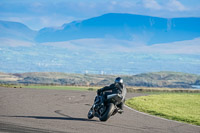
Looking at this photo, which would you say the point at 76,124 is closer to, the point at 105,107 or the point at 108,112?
the point at 108,112

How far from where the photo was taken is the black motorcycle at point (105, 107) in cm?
1727

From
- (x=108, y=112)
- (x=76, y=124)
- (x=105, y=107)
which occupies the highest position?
(x=105, y=107)

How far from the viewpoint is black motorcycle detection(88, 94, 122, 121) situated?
17.3 meters

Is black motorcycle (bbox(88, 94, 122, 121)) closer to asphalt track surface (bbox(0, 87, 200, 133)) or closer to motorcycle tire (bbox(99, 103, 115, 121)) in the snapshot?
motorcycle tire (bbox(99, 103, 115, 121))

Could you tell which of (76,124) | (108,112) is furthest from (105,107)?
(76,124)

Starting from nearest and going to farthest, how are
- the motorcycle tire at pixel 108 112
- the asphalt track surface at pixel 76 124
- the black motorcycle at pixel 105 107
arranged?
the asphalt track surface at pixel 76 124 < the motorcycle tire at pixel 108 112 < the black motorcycle at pixel 105 107

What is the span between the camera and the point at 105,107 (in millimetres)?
17625

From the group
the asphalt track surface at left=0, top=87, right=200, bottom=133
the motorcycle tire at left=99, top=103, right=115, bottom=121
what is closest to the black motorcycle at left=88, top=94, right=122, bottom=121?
the motorcycle tire at left=99, top=103, right=115, bottom=121

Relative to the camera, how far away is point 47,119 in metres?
17.3

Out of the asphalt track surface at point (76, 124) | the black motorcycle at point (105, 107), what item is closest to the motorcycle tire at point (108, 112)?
the black motorcycle at point (105, 107)

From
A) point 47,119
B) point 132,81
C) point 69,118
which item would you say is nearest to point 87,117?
point 69,118

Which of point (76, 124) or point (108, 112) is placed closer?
point (76, 124)

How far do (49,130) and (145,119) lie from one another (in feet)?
19.2

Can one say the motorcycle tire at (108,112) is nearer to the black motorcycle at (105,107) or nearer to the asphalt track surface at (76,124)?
the black motorcycle at (105,107)
